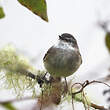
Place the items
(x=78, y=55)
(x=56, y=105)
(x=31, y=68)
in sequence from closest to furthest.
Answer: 1. (x=56, y=105)
2. (x=31, y=68)
3. (x=78, y=55)

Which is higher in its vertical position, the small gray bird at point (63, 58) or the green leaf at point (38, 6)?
the green leaf at point (38, 6)

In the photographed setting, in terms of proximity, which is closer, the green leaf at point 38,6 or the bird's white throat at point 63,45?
the green leaf at point 38,6

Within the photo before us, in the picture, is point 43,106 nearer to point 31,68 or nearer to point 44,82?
point 44,82

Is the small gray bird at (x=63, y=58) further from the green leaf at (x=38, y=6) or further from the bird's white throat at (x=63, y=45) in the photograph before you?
the green leaf at (x=38, y=6)

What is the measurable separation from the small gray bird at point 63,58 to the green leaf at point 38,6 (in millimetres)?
262

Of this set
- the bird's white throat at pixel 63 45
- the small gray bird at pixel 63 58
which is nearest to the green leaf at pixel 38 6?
the small gray bird at pixel 63 58

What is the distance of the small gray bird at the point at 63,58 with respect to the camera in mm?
814

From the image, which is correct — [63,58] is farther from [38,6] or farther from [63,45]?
[38,6]

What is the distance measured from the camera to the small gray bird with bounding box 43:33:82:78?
2.67 feet

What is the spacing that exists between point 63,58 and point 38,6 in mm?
321

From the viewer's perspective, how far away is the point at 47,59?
0.90m

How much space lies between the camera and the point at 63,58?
871 mm

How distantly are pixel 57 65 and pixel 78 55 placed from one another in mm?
187

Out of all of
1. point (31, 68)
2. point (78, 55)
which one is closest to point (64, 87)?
point (31, 68)
